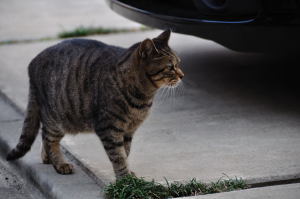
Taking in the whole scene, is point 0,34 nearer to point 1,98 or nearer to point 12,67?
point 12,67

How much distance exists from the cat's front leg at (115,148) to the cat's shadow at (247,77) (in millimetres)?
1784

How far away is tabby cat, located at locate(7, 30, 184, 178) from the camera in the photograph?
14.3ft

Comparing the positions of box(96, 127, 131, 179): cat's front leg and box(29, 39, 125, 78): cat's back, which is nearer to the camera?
box(96, 127, 131, 179): cat's front leg

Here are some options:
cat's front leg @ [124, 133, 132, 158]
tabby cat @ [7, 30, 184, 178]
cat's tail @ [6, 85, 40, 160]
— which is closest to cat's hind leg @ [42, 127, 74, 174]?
tabby cat @ [7, 30, 184, 178]

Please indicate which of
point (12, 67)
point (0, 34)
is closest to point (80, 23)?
point (0, 34)

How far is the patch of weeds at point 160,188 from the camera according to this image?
412 cm

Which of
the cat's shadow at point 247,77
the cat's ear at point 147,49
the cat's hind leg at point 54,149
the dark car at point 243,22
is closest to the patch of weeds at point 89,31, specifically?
the cat's shadow at point 247,77

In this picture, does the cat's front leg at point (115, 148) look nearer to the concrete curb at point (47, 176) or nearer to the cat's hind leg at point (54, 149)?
the concrete curb at point (47, 176)

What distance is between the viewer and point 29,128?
489 cm

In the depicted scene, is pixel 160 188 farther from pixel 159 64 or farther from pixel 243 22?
pixel 243 22

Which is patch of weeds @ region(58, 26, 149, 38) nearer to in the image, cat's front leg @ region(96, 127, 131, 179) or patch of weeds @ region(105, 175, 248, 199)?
cat's front leg @ region(96, 127, 131, 179)

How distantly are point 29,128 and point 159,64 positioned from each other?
1.14 m

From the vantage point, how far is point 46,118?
15.6 feet

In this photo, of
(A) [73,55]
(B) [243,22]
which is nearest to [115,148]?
(A) [73,55]
